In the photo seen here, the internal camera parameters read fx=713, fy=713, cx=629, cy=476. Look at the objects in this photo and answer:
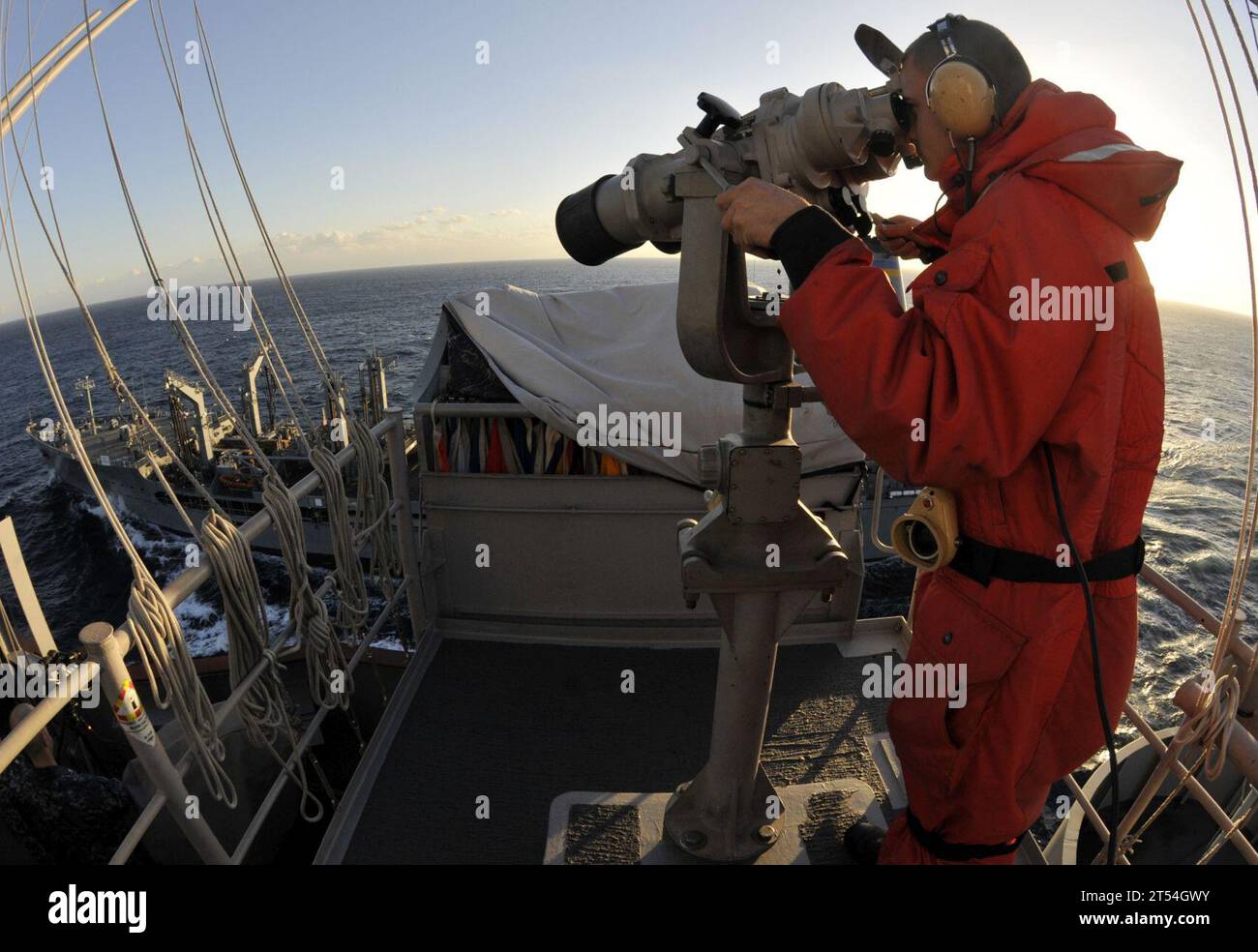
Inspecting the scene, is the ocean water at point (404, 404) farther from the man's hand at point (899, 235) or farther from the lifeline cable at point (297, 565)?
the lifeline cable at point (297, 565)

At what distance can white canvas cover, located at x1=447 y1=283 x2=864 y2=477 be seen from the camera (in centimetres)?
468

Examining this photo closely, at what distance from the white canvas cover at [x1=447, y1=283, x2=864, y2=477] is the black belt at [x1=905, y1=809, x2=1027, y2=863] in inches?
102

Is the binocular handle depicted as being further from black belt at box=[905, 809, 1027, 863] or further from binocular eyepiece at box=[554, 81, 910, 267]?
black belt at box=[905, 809, 1027, 863]

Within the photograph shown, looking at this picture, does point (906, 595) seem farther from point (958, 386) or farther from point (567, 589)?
point (958, 386)

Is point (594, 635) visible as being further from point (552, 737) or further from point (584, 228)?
point (584, 228)

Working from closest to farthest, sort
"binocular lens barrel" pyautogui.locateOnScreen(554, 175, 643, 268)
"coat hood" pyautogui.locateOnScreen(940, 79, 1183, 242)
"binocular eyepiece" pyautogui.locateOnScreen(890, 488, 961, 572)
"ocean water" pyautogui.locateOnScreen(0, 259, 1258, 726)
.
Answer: "coat hood" pyautogui.locateOnScreen(940, 79, 1183, 242) → "binocular eyepiece" pyautogui.locateOnScreen(890, 488, 961, 572) → "binocular lens barrel" pyautogui.locateOnScreen(554, 175, 643, 268) → "ocean water" pyautogui.locateOnScreen(0, 259, 1258, 726)

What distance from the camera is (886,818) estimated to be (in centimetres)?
308

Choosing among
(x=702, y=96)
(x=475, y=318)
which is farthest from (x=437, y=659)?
(x=702, y=96)

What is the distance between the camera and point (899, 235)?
7.23ft

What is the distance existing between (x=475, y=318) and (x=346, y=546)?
8.53 feet

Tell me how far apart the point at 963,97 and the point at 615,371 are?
3.71 meters

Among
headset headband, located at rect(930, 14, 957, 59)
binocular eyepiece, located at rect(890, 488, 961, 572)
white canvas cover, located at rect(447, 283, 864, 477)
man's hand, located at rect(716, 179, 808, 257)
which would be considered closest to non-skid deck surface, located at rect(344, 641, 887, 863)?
white canvas cover, located at rect(447, 283, 864, 477)

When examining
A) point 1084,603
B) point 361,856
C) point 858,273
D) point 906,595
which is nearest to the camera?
point 858,273

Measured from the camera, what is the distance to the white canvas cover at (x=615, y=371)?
4680mm
